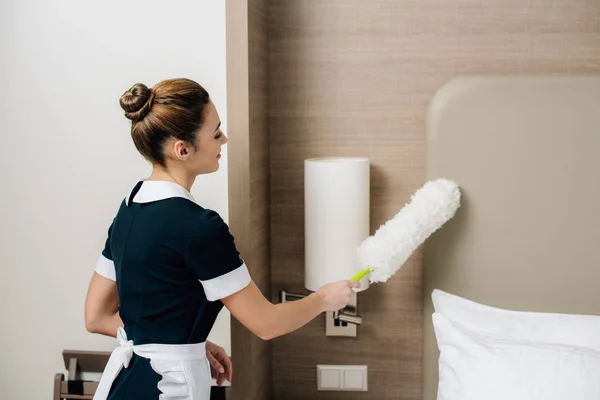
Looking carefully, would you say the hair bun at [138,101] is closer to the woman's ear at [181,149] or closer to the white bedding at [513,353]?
the woman's ear at [181,149]

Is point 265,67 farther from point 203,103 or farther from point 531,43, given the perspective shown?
point 531,43

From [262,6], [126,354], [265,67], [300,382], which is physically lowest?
[300,382]

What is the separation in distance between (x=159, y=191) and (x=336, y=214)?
543 millimetres

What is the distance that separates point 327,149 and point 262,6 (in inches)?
17.7

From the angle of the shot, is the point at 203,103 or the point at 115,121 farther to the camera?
the point at 115,121

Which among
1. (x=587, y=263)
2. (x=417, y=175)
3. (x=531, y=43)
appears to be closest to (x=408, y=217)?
(x=417, y=175)

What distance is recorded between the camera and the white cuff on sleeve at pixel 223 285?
54.0 inches

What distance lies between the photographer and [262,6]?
1.88 m

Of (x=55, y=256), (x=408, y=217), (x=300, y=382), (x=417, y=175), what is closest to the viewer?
(x=408, y=217)

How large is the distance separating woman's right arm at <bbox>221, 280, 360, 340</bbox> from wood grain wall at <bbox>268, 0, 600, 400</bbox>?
1.59 ft

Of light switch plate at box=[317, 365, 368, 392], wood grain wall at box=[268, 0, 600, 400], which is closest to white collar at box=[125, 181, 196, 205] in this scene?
wood grain wall at box=[268, 0, 600, 400]

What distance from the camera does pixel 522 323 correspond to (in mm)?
1725

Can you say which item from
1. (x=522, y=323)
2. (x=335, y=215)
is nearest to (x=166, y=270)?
(x=335, y=215)

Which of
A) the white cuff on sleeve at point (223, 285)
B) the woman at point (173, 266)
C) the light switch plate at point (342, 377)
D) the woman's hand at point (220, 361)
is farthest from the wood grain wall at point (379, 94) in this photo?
the white cuff on sleeve at point (223, 285)
